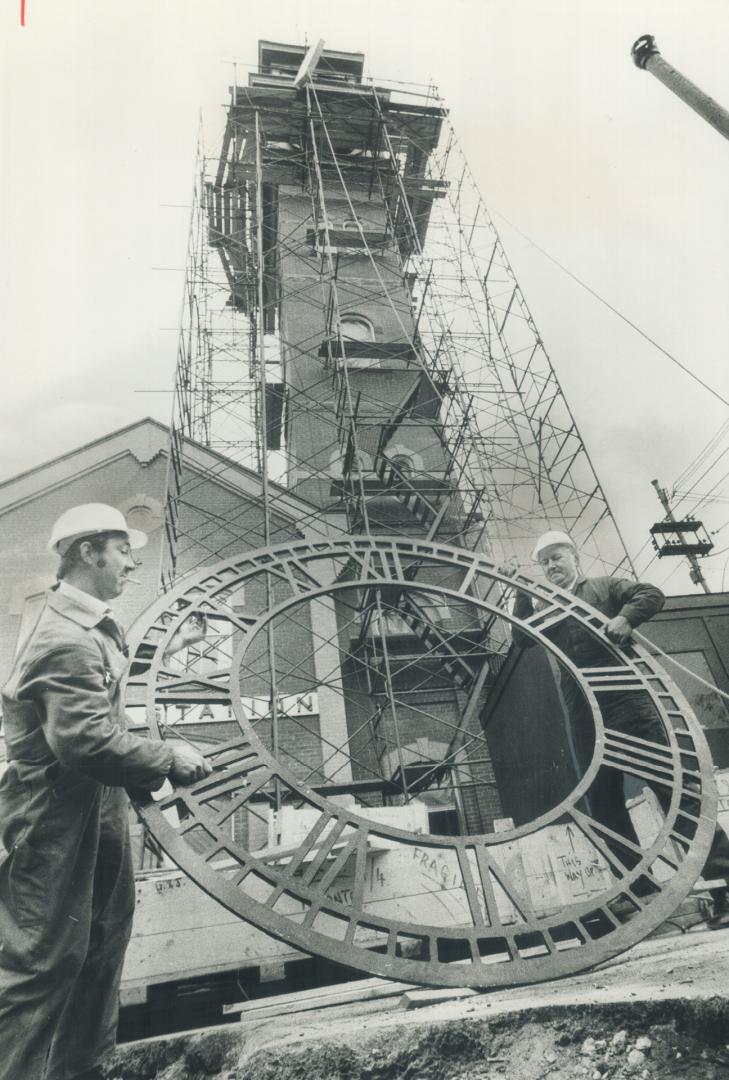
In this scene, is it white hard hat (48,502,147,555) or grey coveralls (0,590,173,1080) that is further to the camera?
white hard hat (48,502,147,555)

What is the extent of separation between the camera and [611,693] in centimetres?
460

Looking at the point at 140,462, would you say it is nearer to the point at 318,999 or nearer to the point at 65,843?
the point at 318,999

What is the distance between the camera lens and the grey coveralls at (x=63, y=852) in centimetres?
236

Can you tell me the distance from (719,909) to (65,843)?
12.1ft

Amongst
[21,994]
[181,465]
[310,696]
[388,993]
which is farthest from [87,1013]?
[181,465]

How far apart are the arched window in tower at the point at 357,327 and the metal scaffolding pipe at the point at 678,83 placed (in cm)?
1354

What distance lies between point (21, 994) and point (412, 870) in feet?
9.10

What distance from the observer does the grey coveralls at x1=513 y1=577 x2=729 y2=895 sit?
14.0 ft

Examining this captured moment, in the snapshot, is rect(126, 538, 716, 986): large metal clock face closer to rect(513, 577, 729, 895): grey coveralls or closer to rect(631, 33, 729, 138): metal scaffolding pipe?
rect(513, 577, 729, 895): grey coveralls

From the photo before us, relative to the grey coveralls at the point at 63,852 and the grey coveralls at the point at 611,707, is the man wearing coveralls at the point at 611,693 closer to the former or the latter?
the grey coveralls at the point at 611,707

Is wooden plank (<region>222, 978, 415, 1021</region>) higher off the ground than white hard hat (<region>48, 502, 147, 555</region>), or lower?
lower

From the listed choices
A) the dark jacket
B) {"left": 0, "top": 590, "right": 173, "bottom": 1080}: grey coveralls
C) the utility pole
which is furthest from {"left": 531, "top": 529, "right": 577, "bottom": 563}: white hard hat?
the utility pole

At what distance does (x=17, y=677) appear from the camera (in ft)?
9.16

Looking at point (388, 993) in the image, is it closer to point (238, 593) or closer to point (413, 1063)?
point (413, 1063)
